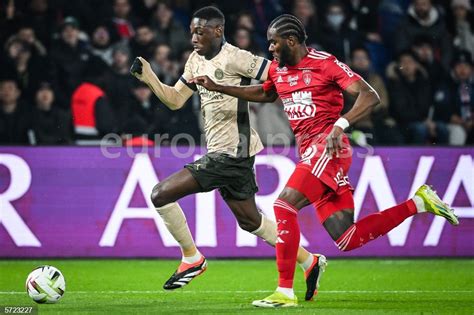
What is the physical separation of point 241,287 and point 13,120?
16.6 ft

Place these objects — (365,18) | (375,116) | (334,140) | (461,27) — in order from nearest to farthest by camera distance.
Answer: (334,140) < (375,116) < (365,18) < (461,27)

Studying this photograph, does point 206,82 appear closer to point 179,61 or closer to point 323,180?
point 323,180

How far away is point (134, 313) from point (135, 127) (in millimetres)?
6054

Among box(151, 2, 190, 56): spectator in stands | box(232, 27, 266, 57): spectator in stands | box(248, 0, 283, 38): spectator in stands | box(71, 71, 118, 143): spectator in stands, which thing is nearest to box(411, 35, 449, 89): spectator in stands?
box(248, 0, 283, 38): spectator in stands

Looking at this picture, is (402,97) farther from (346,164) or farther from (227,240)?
(346,164)

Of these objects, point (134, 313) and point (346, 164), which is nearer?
point (134, 313)

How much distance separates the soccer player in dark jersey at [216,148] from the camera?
8.60 metres

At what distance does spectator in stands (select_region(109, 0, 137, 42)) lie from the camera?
47.2 feet

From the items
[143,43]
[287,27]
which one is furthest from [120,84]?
[287,27]

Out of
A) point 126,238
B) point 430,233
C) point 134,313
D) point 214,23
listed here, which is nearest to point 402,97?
point 430,233

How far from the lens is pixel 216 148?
8758mm

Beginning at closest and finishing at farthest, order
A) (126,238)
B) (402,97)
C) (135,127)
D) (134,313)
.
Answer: (134,313), (126,238), (135,127), (402,97)

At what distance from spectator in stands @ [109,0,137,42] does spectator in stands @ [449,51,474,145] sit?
4767 mm

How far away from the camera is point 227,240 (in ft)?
38.5
